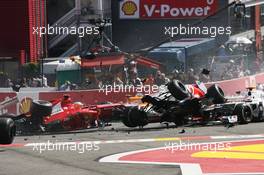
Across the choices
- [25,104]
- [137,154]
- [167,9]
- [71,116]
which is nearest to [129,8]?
[167,9]

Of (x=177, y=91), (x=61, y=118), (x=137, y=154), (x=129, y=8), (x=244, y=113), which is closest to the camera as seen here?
(x=137, y=154)

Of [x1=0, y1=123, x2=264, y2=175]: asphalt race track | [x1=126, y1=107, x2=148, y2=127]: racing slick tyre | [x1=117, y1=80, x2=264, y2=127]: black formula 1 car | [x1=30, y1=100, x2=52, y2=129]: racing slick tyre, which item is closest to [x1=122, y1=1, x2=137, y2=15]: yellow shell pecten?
[x1=117, y1=80, x2=264, y2=127]: black formula 1 car

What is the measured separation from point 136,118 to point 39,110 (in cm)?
237

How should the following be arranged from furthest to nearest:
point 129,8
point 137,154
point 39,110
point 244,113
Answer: point 129,8 < point 244,113 < point 39,110 < point 137,154

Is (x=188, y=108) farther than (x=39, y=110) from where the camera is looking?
Yes

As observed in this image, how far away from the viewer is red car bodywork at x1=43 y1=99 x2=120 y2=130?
15388 mm

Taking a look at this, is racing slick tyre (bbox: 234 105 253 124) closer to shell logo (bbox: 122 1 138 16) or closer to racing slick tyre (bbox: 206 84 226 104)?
racing slick tyre (bbox: 206 84 226 104)

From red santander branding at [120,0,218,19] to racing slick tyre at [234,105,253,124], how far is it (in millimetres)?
17987

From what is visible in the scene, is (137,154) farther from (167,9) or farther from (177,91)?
(167,9)

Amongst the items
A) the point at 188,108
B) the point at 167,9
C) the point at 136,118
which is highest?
the point at 167,9

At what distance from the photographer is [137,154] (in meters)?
10.5

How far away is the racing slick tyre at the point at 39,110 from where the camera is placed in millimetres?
14602

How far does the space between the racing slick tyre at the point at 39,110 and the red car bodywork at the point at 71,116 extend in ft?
0.63

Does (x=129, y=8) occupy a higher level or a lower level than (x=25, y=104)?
higher
